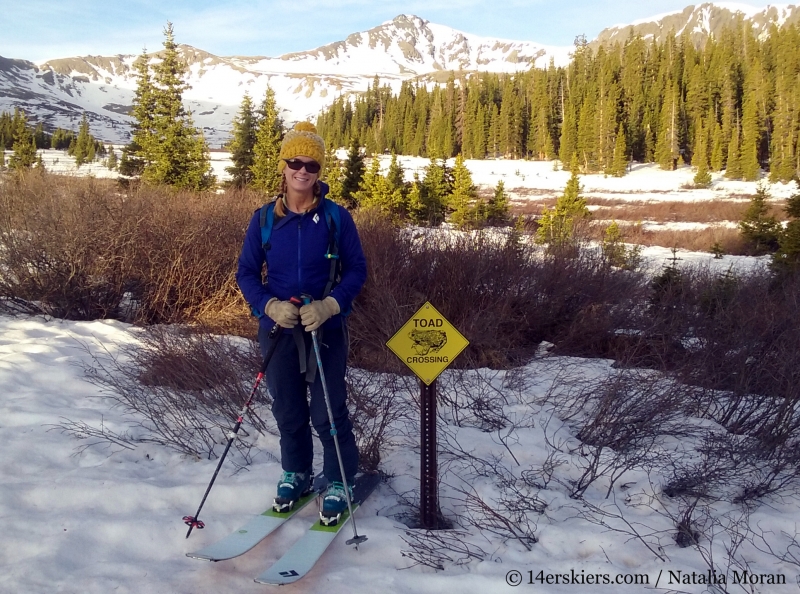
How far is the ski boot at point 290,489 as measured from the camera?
A: 3154 millimetres

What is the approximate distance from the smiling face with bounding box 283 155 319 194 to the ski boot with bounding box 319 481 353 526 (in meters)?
1.68

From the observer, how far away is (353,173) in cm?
2744

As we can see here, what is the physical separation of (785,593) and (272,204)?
314 centimetres

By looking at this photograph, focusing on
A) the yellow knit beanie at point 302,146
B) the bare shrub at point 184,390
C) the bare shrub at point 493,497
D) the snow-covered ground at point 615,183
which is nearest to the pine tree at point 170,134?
the snow-covered ground at point 615,183

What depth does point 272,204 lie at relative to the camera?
3219 millimetres

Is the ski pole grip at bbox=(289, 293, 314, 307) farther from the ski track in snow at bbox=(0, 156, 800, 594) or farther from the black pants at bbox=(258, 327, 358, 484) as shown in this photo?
the ski track in snow at bbox=(0, 156, 800, 594)

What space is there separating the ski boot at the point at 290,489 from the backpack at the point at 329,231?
1008mm

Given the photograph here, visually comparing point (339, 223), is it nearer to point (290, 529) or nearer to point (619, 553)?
point (290, 529)

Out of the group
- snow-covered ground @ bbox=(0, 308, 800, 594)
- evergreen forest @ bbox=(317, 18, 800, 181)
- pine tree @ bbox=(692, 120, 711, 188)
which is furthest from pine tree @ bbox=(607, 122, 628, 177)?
snow-covered ground @ bbox=(0, 308, 800, 594)

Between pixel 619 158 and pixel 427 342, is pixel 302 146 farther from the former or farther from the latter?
pixel 619 158

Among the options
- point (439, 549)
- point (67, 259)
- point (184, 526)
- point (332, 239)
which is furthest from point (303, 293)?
point (67, 259)

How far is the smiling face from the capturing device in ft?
10.2

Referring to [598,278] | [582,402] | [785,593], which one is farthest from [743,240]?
[785,593]

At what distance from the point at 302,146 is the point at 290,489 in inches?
76.6
